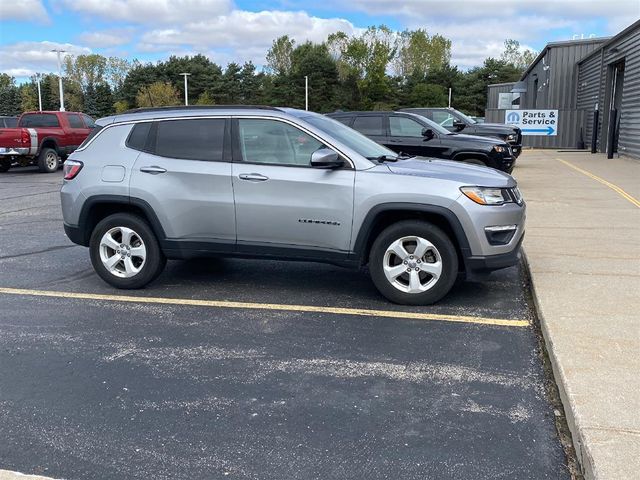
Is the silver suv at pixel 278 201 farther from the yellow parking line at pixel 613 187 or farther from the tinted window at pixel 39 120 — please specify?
the tinted window at pixel 39 120

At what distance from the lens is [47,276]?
696 cm

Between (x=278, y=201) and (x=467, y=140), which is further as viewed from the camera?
(x=467, y=140)

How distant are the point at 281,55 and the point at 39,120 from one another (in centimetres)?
9145

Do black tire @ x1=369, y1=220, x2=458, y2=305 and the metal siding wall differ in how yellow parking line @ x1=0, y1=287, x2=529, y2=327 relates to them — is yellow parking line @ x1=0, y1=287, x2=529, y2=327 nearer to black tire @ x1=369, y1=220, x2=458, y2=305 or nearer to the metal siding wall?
black tire @ x1=369, y1=220, x2=458, y2=305

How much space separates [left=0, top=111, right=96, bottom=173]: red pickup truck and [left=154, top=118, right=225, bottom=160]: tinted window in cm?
1388

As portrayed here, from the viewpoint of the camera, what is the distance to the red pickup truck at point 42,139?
18.8m

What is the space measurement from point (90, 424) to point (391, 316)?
2.71 m

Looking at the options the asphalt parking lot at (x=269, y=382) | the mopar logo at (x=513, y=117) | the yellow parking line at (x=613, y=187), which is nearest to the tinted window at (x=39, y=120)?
the asphalt parking lot at (x=269, y=382)

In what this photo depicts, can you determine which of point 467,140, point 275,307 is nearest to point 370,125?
point 467,140

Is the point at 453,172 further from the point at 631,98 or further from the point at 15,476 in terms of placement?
A: the point at 631,98

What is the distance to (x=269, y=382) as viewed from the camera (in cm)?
418

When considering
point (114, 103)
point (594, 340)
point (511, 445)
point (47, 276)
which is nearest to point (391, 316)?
point (594, 340)

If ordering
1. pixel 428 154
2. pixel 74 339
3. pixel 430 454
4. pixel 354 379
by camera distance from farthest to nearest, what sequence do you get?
pixel 428 154 → pixel 74 339 → pixel 354 379 → pixel 430 454

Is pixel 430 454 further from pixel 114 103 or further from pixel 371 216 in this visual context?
pixel 114 103
